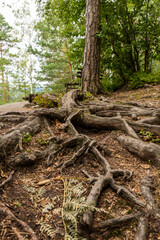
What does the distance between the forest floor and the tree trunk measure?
5.40 m

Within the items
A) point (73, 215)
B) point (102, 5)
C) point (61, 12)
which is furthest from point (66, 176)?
point (61, 12)

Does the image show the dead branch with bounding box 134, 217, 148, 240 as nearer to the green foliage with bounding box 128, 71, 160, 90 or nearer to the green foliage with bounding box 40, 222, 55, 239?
the green foliage with bounding box 40, 222, 55, 239

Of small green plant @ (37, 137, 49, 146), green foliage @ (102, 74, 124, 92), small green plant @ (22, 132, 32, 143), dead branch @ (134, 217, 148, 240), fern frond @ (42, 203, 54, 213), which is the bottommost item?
dead branch @ (134, 217, 148, 240)

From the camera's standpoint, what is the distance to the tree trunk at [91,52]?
26.7ft

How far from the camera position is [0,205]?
1685 mm

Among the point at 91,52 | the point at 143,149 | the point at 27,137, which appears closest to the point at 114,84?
the point at 91,52

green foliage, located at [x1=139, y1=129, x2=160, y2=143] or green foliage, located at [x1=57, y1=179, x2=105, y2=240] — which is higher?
green foliage, located at [x1=139, y1=129, x2=160, y2=143]

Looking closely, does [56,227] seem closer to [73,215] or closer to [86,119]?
[73,215]

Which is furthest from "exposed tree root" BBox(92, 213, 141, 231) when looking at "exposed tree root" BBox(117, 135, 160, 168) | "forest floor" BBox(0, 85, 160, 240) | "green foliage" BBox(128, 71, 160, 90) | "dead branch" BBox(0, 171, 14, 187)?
"green foliage" BBox(128, 71, 160, 90)

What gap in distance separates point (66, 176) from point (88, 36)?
8.04 meters

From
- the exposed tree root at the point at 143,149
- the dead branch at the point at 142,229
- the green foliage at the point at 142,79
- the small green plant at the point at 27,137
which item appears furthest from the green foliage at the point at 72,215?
the green foliage at the point at 142,79

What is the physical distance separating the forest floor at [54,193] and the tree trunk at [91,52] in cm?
540

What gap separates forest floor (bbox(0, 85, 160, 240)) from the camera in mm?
1557

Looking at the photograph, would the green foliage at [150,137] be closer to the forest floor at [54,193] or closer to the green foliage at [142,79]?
the forest floor at [54,193]
